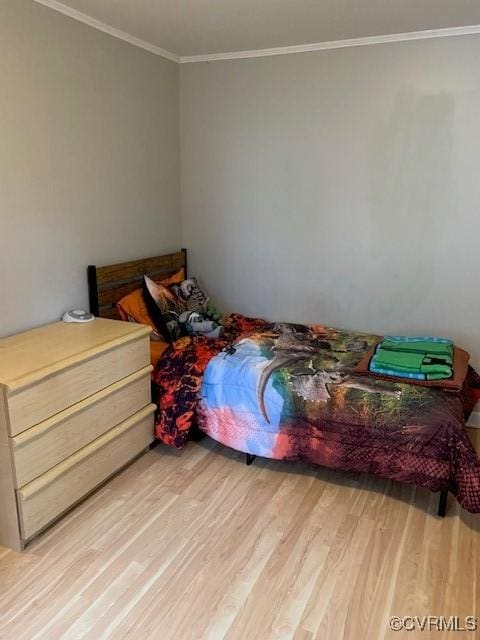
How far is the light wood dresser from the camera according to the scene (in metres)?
2.03

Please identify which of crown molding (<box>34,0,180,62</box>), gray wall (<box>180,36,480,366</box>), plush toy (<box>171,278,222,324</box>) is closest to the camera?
crown molding (<box>34,0,180,62</box>)

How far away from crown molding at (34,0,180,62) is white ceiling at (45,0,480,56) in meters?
0.03

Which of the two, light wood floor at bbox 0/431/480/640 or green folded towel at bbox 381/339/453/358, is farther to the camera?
green folded towel at bbox 381/339/453/358

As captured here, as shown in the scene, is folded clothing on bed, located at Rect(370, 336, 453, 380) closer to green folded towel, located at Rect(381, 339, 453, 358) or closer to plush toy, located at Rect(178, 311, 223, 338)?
green folded towel, located at Rect(381, 339, 453, 358)

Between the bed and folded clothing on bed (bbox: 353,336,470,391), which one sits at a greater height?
folded clothing on bed (bbox: 353,336,470,391)

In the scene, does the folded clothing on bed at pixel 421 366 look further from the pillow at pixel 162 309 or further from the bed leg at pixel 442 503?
the pillow at pixel 162 309

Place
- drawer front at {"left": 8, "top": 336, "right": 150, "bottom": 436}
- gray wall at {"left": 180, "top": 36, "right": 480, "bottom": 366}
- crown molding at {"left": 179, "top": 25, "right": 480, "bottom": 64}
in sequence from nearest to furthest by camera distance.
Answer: drawer front at {"left": 8, "top": 336, "right": 150, "bottom": 436}, crown molding at {"left": 179, "top": 25, "right": 480, "bottom": 64}, gray wall at {"left": 180, "top": 36, "right": 480, "bottom": 366}

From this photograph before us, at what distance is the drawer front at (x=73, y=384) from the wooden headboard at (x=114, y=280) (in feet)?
1.77

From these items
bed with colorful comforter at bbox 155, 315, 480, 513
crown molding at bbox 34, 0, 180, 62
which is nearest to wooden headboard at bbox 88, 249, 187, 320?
bed with colorful comforter at bbox 155, 315, 480, 513

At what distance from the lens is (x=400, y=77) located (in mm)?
3158

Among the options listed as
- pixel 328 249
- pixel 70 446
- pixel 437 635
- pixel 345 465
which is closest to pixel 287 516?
pixel 345 465

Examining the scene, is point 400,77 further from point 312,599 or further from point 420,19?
point 312,599

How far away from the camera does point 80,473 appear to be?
2.35 m

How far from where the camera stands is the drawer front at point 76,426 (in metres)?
2.05
